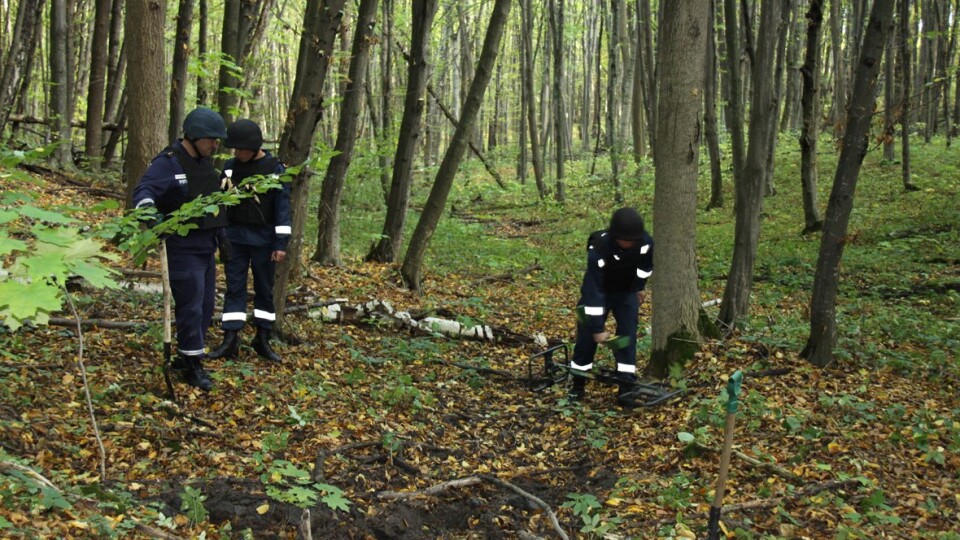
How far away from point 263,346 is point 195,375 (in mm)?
1098

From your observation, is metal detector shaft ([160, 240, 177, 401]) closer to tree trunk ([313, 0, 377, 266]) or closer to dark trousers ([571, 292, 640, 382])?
dark trousers ([571, 292, 640, 382])

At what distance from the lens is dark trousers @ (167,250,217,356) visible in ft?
18.2

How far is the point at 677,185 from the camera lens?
678 cm

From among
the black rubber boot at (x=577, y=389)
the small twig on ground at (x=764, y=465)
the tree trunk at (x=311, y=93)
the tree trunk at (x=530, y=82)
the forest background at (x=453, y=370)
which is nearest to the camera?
the forest background at (x=453, y=370)

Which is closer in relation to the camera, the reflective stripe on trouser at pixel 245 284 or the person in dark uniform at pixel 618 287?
the reflective stripe on trouser at pixel 245 284

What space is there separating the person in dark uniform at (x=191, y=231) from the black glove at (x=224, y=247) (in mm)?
302

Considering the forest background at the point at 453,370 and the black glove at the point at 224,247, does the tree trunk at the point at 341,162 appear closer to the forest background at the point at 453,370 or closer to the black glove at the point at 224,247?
the forest background at the point at 453,370

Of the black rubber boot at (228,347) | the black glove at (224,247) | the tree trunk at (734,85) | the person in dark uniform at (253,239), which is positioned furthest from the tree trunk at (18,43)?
the tree trunk at (734,85)

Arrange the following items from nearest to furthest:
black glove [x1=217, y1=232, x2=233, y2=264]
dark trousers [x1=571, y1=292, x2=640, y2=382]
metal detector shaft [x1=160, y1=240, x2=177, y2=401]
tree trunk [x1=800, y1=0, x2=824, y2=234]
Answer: metal detector shaft [x1=160, y1=240, x2=177, y2=401], black glove [x1=217, y1=232, x2=233, y2=264], dark trousers [x1=571, y1=292, x2=640, y2=382], tree trunk [x1=800, y1=0, x2=824, y2=234]

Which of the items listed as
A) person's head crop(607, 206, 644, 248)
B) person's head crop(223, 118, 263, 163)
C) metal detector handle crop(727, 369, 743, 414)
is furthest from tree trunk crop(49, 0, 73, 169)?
→ metal detector handle crop(727, 369, 743, 414)

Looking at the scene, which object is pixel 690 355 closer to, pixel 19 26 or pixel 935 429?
pixel 935 429

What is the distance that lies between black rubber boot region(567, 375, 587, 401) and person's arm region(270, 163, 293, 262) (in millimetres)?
3082

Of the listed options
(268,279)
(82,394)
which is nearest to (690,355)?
(268,279)

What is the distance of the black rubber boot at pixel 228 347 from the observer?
646 cm
